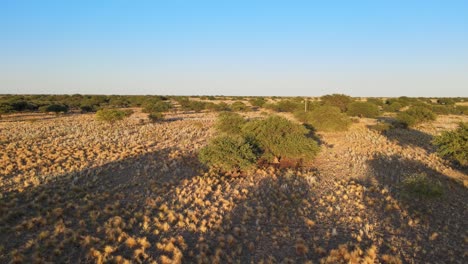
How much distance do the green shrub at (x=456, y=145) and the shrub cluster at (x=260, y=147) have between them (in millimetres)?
7264

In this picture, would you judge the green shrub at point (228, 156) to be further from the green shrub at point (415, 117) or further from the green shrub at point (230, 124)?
the green shrub at point (415, 117)

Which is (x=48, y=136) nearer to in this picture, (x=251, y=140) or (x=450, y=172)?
(x=251, y=140)

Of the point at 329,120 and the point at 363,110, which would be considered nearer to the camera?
the point at 329,120

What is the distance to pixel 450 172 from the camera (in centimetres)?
1848

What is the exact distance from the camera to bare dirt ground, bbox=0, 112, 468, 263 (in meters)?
9.05

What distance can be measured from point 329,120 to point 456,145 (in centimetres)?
1295

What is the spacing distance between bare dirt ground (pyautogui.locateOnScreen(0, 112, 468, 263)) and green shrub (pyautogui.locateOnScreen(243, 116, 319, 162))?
1.08 metres

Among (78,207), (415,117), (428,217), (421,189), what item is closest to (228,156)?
(78,207)

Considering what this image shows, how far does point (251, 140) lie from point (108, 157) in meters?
7.88

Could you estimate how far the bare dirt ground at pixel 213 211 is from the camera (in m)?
9.05

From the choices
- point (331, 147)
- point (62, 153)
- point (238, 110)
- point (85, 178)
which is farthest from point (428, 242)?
point (238, 110)

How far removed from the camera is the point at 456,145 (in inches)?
756

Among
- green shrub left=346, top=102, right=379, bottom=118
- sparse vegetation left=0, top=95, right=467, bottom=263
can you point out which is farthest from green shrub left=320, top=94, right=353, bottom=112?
sparse vegetation left=0, top=95, right=467, bottom=263

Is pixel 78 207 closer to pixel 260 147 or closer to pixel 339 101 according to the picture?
pixel 260 147
